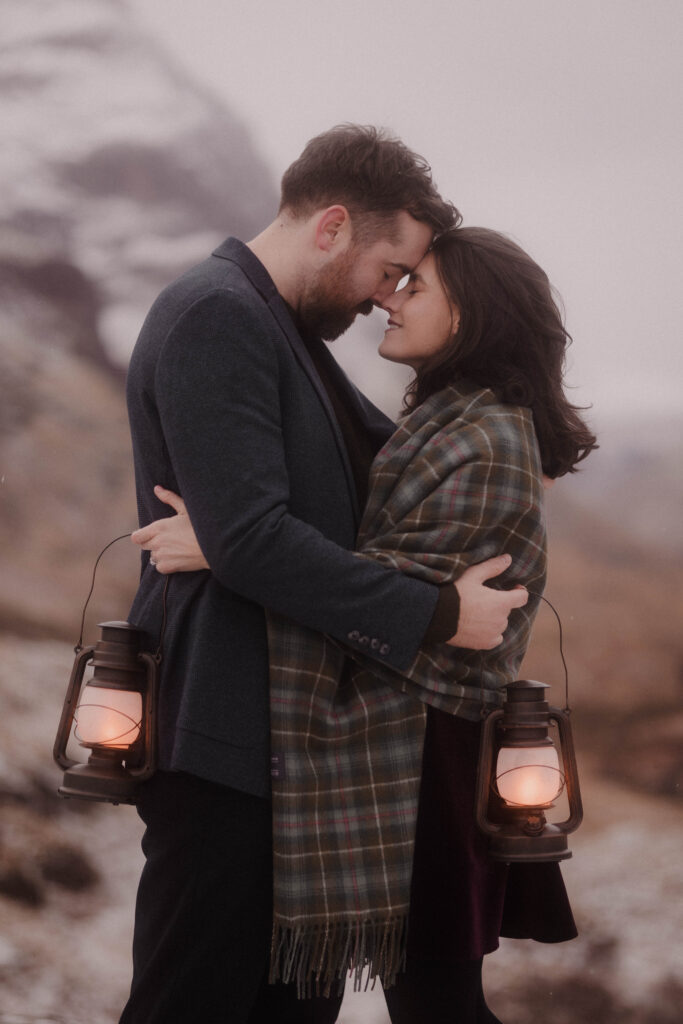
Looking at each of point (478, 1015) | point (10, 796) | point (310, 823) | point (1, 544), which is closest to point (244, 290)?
point (310, 823)

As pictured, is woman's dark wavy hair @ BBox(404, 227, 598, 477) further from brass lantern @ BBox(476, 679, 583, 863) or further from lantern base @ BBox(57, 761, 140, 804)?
lantern base @ BBox(57, 761, 140, 804)

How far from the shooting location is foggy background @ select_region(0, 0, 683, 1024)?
8.52 feet

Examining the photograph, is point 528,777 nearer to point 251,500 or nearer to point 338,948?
point 338,948

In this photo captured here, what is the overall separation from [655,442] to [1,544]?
68.5 inches

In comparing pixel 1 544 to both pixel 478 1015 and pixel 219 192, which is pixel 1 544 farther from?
pixel 478 1015

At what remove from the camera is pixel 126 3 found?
2.87 m

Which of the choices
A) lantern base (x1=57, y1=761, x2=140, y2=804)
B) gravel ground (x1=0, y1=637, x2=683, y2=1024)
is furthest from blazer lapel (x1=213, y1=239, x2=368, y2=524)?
gravel ground (x1=0, y1=637, x2=683, y2=1024)

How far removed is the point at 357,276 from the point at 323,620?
0.58 meters

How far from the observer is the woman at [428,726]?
131cm

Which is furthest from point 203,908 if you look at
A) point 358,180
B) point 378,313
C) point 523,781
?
point 378,313

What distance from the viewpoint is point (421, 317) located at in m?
1.62

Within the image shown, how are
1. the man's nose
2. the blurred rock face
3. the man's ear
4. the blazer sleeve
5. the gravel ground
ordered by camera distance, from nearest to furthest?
the blazer sleeve → the man's ear → the man's nose → the gravel ground → the blurred rock face

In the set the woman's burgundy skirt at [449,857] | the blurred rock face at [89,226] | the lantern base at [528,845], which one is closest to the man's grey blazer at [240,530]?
the woman's burgundy skirt at [449,857]

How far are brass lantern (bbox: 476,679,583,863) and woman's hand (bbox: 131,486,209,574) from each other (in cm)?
45
